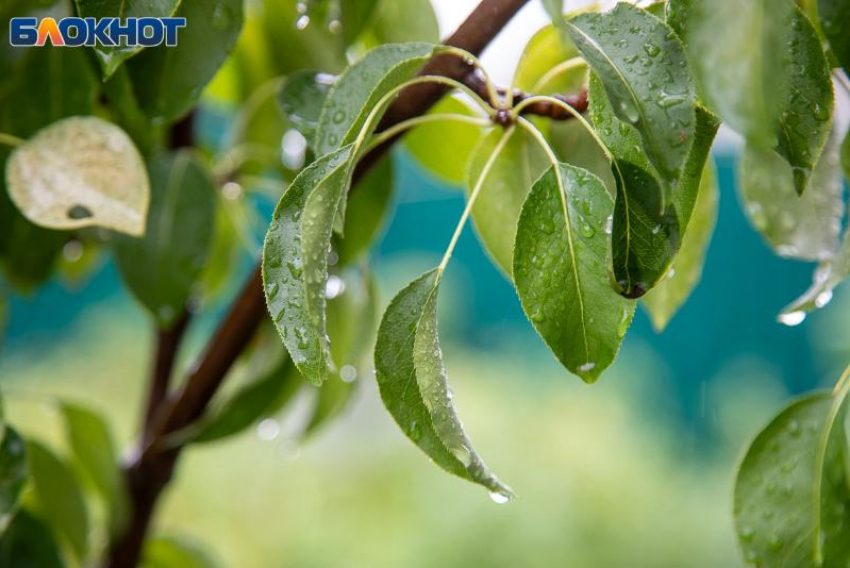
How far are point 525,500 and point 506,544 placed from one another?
10 centimetres

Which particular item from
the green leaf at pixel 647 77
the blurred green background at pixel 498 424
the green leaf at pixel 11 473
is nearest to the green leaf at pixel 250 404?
the green leaf at pixel 11 473

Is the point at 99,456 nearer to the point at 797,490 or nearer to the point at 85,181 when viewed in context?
the point at 85,181

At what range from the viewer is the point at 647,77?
0.89ft

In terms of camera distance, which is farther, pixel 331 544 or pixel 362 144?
pixel 331 544

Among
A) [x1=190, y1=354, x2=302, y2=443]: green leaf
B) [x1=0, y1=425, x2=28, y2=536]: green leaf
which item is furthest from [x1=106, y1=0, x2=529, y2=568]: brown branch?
[x1=0, y1=425, x2=28, y2=536]: green leaf

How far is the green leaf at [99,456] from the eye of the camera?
0.55m

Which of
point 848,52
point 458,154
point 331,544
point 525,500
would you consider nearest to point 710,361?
point 525,500

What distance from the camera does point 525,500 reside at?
6.26ft

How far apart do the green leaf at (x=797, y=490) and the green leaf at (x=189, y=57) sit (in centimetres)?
29

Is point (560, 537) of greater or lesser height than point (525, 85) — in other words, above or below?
below

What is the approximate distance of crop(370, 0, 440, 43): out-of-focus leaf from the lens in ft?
1.47

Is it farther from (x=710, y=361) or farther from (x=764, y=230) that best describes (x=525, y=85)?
(x=710, y=361)

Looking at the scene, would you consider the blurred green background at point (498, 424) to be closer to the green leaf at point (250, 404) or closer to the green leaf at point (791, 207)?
the green leaf at point (250, 404)

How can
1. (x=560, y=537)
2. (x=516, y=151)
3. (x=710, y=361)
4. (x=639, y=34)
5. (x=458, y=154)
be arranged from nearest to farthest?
(x=639, y=34), (x=516, y=151), (x=458, y=154), (x=560, y=537), (x=710, y=361)
